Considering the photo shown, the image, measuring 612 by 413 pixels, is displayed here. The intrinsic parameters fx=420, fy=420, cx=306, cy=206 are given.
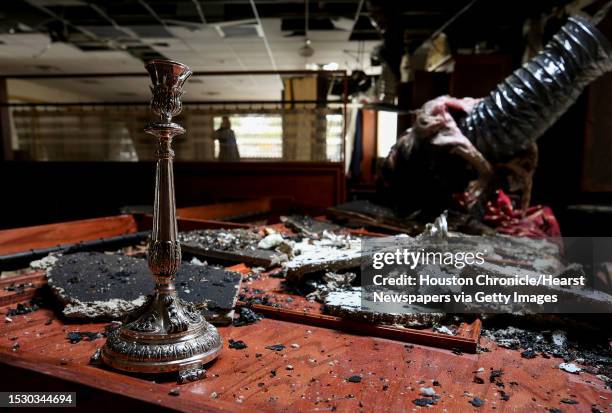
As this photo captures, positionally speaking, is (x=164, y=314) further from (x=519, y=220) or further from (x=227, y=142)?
(x=227, y=142)

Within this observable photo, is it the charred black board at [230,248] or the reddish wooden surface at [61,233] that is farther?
the reddish wooden surface at [61,233]

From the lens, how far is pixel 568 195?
12.2ft

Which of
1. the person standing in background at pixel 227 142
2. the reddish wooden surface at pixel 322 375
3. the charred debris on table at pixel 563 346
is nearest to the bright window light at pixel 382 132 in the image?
the person standing in background at pixel 227 142

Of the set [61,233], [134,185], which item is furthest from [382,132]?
[61,233]

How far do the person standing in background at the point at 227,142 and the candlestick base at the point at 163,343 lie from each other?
3546 millimetres

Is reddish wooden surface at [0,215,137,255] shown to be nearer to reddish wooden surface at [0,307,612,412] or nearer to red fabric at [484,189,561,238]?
reddish wooden surface at [0,307,612,412]

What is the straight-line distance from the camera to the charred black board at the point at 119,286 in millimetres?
1237

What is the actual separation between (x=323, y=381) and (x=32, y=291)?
44.7 inches

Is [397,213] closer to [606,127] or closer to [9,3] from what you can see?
[606,127]

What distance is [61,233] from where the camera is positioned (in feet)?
8.13

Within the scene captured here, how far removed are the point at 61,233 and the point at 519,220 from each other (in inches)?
116

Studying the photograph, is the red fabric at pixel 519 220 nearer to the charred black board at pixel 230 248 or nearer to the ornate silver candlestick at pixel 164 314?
the charred black board at pixel 230 248

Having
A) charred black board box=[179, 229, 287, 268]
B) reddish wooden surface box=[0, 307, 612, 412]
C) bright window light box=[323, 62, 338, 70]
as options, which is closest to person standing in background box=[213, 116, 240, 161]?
A: charred black board box=[179, 229, 287, 268]

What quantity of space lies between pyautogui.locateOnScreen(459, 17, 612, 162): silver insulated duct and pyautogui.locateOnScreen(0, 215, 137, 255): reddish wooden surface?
7.88 ft
